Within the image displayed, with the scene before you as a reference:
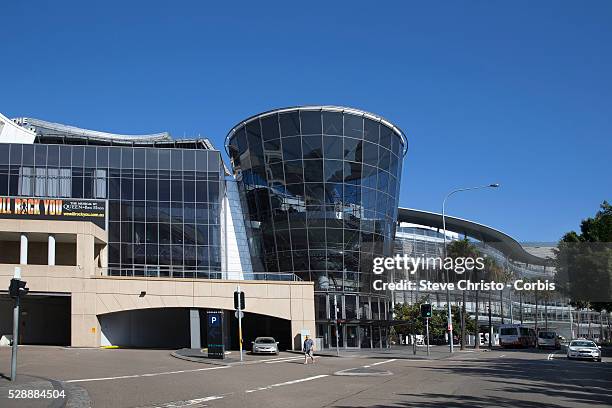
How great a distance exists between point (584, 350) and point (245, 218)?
30.0m

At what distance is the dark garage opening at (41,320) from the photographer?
44.7 metres

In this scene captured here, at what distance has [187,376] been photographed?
898 inches

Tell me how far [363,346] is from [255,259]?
11.9m

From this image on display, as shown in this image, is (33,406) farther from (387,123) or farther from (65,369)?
(387,123)

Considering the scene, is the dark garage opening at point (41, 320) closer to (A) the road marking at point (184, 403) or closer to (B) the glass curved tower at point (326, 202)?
(B) the glass curved tower at point (326, 202)

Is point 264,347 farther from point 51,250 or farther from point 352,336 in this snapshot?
point 51,250

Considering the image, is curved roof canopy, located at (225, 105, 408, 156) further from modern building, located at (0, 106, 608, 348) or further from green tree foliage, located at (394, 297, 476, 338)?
green tree foliage, located at (394, 297, 476, 338)

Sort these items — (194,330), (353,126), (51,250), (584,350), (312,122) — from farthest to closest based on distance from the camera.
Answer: (353,126)
(312,122)
(194,330)
(51,250)
(584,350)

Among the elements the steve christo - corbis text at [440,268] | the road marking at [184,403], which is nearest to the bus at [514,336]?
the steve christo - corbis text at [440,268]

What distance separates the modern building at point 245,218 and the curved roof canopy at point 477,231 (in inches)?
2025

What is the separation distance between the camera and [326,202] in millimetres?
53562

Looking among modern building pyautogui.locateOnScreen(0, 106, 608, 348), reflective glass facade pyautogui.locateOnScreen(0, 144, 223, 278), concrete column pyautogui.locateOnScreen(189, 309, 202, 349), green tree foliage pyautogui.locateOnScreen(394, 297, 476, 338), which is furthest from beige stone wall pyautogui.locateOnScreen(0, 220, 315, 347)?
green tree foliage pyautogui.locateOnScreen(394, 297, 476, 338)

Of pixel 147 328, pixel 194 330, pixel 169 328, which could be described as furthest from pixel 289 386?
pixel 169 328

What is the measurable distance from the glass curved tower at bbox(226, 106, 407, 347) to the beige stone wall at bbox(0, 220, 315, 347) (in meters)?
6.68
